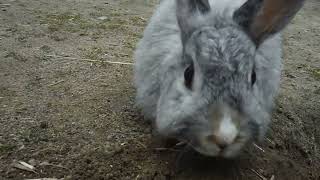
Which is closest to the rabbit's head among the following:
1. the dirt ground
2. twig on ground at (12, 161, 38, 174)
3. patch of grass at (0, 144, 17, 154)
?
the dirt ground

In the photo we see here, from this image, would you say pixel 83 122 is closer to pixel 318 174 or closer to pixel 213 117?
pixel 213 117

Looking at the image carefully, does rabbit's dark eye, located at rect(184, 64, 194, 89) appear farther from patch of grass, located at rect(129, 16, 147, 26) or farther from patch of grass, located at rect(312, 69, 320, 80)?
patch of grass, located at rect(129, 16, 147, 26)

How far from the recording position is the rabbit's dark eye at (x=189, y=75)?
2178 mm

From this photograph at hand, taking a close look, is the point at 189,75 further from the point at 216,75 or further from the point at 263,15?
the point at 263,15

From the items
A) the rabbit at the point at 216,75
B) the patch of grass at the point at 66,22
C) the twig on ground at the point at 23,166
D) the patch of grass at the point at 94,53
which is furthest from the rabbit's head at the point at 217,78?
the patch of grass at the point at 66,22

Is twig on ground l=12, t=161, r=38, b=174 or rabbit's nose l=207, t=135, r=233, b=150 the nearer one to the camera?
rabbit's nose l=207, t=135, r=233, b=150

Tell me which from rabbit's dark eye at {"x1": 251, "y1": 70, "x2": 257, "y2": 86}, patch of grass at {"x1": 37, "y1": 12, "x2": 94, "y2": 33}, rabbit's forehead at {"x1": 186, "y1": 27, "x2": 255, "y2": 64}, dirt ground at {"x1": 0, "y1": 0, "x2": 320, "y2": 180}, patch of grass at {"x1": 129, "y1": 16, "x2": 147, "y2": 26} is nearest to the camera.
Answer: rabbit's forehead at {"x1": 186, "y1": 27, "x2": 255, "y2": 64}

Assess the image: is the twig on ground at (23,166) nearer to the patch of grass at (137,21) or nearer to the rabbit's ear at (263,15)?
the rabbit's ear at (263,15)

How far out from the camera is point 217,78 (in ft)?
6.68

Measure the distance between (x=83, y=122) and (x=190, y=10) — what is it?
0.95m

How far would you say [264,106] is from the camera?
2457mm

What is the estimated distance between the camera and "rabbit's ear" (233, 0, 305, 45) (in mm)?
2279

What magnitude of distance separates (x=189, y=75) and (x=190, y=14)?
0.35m

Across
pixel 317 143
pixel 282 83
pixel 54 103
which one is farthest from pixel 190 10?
pixel 282 83
